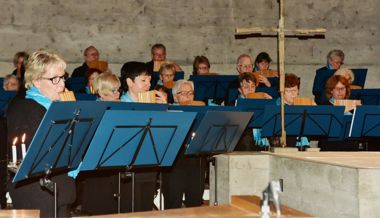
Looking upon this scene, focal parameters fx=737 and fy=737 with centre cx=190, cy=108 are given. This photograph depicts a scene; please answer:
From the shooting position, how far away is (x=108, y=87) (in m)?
6.44

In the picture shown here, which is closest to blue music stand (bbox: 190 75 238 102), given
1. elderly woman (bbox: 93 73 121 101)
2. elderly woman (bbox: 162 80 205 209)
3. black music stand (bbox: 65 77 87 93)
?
black music stand (bbox: 65 77 87 93)

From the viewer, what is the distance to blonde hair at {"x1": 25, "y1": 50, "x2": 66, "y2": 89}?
450 centimetres

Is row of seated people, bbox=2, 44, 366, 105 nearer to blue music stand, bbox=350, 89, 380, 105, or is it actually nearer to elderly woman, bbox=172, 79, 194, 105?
blue music stand, bbox=350, 89, 380, 105

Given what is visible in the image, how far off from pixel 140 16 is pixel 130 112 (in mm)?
7794

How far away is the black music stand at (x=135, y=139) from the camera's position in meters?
4.84

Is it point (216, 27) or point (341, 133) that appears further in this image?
point (216, 27)

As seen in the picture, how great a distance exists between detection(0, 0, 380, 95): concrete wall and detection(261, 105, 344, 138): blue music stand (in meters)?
5.03

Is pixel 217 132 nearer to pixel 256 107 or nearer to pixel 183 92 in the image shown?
pixel 183 92

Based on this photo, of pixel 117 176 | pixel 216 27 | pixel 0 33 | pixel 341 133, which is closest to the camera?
pixel 117 176

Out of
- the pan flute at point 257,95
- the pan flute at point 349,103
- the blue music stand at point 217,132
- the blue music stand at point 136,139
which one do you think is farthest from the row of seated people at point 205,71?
the blue music stand at point 136,139

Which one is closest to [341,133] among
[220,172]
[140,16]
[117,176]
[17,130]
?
[220,172]

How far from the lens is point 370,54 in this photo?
518 inches

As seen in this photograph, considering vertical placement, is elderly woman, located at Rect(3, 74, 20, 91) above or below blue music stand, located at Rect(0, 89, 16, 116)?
above

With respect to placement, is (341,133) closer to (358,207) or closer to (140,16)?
(358,207)
